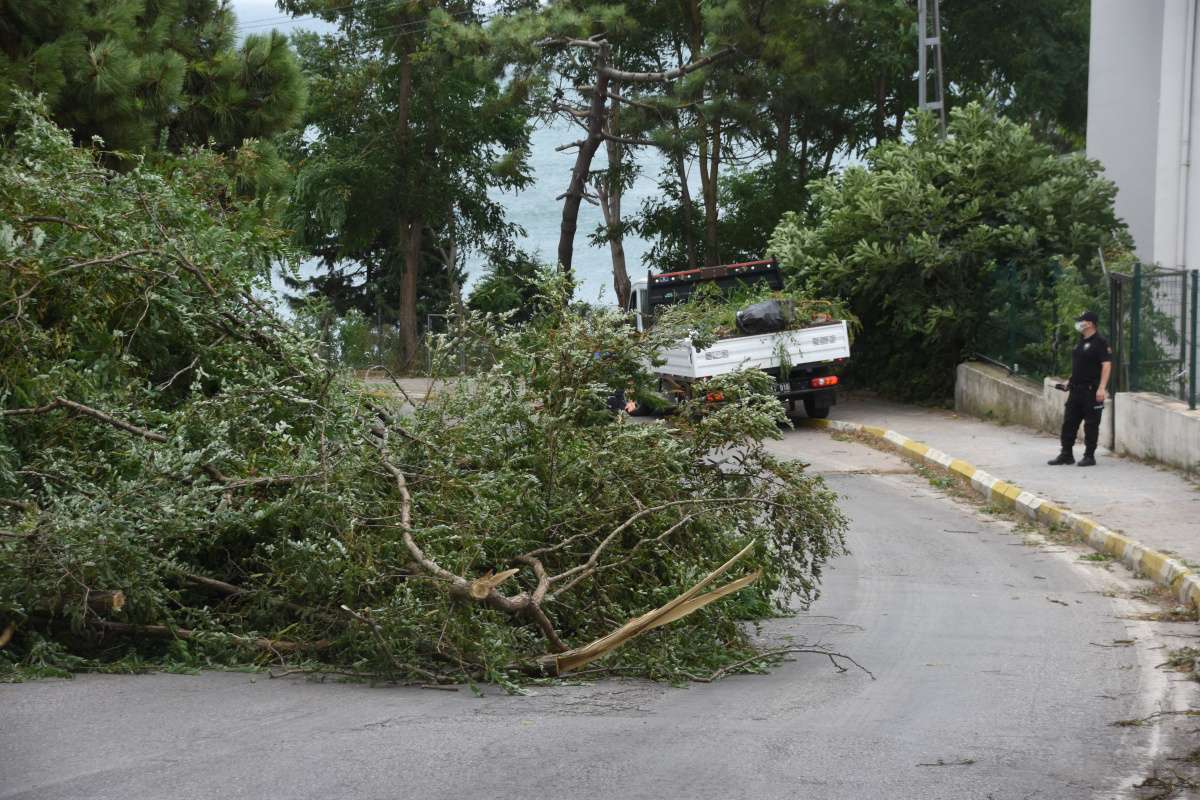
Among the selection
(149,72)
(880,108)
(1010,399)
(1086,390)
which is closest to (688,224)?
(880,108)

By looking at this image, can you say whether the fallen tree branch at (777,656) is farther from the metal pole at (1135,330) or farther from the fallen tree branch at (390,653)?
the metal pole at (1135,330)

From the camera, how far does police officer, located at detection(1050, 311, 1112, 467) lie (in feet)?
50.9

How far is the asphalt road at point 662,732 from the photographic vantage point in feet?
18.4

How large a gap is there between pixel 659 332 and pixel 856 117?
31.6m

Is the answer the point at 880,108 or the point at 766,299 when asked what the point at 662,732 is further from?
the point at 880,108

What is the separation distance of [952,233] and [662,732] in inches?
703

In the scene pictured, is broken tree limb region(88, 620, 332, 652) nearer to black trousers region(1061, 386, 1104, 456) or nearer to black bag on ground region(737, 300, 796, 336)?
black trousers region(1061, 386, 1104, 456)

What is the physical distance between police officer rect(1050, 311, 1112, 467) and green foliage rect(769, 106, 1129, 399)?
6.01 meters

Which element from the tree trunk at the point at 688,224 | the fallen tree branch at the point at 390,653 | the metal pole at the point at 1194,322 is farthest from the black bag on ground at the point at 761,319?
the tree trunk at the point at 688,224

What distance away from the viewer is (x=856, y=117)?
39.3m

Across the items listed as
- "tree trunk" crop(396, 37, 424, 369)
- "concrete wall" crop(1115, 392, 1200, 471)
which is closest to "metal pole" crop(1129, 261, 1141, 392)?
"concrete wall" crop(1115, 392, 1200, 471)

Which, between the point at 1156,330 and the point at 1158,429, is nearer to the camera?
the point at 1158,429

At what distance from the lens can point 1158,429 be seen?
15.6 metres

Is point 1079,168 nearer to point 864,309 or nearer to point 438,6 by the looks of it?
point 864,309
